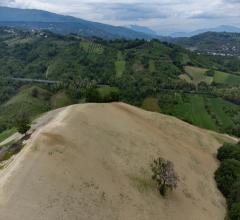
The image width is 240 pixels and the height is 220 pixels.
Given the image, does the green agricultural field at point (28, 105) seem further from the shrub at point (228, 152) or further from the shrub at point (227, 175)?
the shrub at point (227, 175)

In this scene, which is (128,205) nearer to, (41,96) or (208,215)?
(208,215)

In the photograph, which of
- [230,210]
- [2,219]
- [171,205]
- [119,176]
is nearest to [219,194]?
[230,210]

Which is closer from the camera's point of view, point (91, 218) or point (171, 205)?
point (91, 218)

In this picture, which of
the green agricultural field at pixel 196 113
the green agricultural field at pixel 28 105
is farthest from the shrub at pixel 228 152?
the green agricultural field at pixel 28 105

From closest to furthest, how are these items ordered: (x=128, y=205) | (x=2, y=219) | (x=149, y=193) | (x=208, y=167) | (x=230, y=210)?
1. (x=2, y=219)
2. (x=128, y=205)
3. (x=149, y=193)
4. (x=230, y=210)
5. (x=208, y=167)

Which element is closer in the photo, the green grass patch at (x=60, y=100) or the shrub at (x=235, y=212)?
the shrub at (x=235, y=212)

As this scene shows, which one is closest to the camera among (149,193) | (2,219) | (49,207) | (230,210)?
(2,219)

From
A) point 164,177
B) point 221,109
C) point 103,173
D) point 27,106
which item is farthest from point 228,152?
point 27,106
